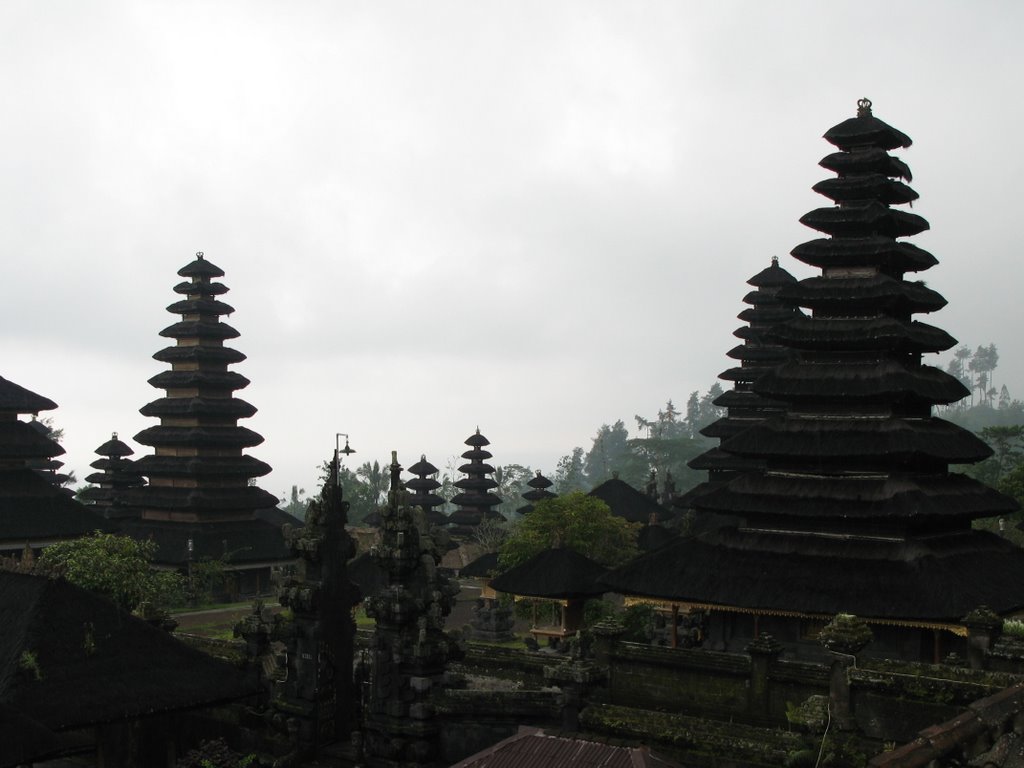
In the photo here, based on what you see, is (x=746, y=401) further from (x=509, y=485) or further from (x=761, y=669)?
(x=509, y=485)

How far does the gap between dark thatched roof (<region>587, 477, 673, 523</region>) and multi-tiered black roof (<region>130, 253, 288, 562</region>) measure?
71.8ft

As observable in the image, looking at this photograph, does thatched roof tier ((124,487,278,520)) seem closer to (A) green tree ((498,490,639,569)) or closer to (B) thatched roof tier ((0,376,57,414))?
(B) thatched roof tier ((0,376,57,414))

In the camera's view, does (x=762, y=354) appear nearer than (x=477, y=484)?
Yes

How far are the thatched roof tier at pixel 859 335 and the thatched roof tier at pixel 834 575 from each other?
18.6ft

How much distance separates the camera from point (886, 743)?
1638cm

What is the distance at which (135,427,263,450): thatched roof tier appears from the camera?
57.3m

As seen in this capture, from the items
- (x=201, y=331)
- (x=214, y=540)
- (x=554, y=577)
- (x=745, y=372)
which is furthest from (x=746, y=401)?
(x=201, y=331)

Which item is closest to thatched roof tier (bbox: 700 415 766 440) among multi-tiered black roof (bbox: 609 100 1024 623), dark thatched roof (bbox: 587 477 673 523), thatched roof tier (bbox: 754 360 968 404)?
multi-tiered black roof (bbox: 609 100 1024 623)

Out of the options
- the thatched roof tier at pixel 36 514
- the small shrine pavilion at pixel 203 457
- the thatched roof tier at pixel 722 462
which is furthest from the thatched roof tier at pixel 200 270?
the thatched roof tier at pixel 722 462

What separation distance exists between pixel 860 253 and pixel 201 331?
119 feet

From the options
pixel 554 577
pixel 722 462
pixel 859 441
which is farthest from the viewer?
pixel 722 462

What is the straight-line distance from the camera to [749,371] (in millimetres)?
51719

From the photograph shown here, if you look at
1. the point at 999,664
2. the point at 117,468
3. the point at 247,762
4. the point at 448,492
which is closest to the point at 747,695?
the point at 999,664

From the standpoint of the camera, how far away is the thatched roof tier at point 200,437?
57.3 metres
